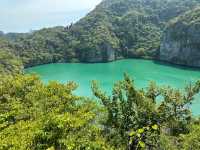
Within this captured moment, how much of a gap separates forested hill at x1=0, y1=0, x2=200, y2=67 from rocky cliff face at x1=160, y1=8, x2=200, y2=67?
606 centimetres

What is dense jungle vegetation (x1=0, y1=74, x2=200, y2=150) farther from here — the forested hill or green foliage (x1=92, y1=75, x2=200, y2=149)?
the forested hill

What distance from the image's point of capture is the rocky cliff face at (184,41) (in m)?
86.0

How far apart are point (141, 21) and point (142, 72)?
50458 mm

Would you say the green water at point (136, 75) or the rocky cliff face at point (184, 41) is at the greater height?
the rocky cliff face at point (184, 41)

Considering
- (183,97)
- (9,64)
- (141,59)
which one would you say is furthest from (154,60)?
(183,97)

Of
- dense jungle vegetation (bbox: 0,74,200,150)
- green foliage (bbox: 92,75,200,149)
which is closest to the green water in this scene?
dense jungle vegetation (bbox: 0,74,200,150)

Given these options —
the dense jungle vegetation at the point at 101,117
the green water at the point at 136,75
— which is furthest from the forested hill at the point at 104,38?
the dense jungle vegetation at the point at 101,117

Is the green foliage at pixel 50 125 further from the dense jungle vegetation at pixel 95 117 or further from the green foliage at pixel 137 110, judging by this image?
the green foliage at pixel 137 110

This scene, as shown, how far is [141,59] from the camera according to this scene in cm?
9975

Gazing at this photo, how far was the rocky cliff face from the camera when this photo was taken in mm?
86000

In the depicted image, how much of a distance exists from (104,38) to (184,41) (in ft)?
93.8

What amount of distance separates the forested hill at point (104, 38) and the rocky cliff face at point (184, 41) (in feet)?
19.9

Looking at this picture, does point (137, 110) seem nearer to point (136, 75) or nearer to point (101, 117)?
point (101, 117)

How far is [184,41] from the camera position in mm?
90250
